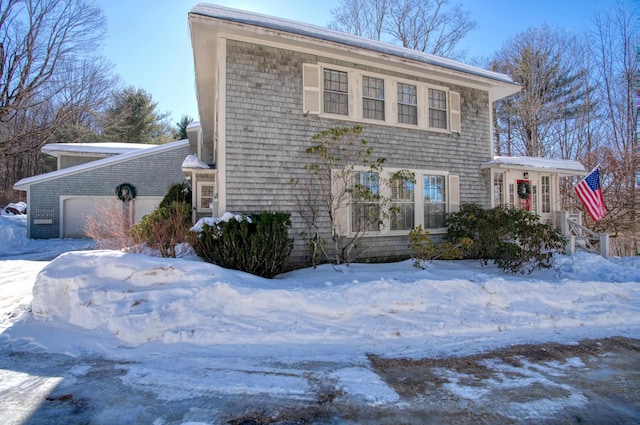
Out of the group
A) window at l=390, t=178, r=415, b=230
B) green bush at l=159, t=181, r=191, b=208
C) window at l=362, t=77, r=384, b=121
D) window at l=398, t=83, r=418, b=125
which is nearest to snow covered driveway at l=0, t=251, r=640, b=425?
window at l=390, t=178, r=415, b=230

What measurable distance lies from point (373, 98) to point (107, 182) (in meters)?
13.7

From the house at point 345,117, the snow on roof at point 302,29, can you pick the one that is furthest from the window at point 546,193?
the snow on roof at point 302,29

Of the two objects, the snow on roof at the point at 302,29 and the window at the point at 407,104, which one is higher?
the snow on roof at the point at 302,29

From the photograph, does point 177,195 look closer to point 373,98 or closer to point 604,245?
point 373,98

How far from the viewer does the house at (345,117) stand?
25.1 feet

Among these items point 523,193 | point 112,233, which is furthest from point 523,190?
point 112,233

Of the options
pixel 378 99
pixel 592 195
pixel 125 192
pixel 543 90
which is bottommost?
pixel 592 195

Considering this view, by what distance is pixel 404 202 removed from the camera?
30.8 ft

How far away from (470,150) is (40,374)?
34.7 ft

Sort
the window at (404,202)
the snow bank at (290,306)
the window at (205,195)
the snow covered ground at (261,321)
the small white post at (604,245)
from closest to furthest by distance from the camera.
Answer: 1. the snow covered ground at (261,321)
2. the snow bank at (290,306)
3. the window at (404,202)
4. the small white post at (604,245)
5. the window at (205,195)

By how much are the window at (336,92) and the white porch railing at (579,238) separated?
6869 mm

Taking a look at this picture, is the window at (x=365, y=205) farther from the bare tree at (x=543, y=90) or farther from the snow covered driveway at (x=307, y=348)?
the bare tree at (x=543, y=90)

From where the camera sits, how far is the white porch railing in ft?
32.0

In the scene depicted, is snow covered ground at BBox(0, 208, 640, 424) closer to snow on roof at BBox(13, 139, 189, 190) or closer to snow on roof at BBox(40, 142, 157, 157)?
snow on roof at BBox(13, 139, 189, 190)
